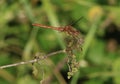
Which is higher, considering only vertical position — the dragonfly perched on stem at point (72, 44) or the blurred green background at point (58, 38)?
the dragonfly perched on stem at point (72, 44)

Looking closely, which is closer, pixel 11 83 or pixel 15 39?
pixel 11 83

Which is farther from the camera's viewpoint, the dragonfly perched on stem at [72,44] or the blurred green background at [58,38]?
the blurred green background at [58,38]

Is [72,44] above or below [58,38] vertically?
above

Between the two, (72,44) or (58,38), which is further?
(58,38)

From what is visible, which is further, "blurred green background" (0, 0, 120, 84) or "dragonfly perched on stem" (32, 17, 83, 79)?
"blurred green background" (0, 0, 120, 84)

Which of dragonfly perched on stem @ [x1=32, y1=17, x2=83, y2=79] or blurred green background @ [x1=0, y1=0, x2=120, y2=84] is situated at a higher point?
dragonfly perched on stem @ [x1=32, y1=17, x2=83, y2=79]

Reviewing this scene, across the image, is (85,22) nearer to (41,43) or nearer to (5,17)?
(41,43)

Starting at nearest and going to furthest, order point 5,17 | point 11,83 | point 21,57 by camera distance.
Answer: point 11,83
point 21,57
point 5,17

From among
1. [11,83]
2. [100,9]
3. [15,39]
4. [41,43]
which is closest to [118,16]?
[100,9]
